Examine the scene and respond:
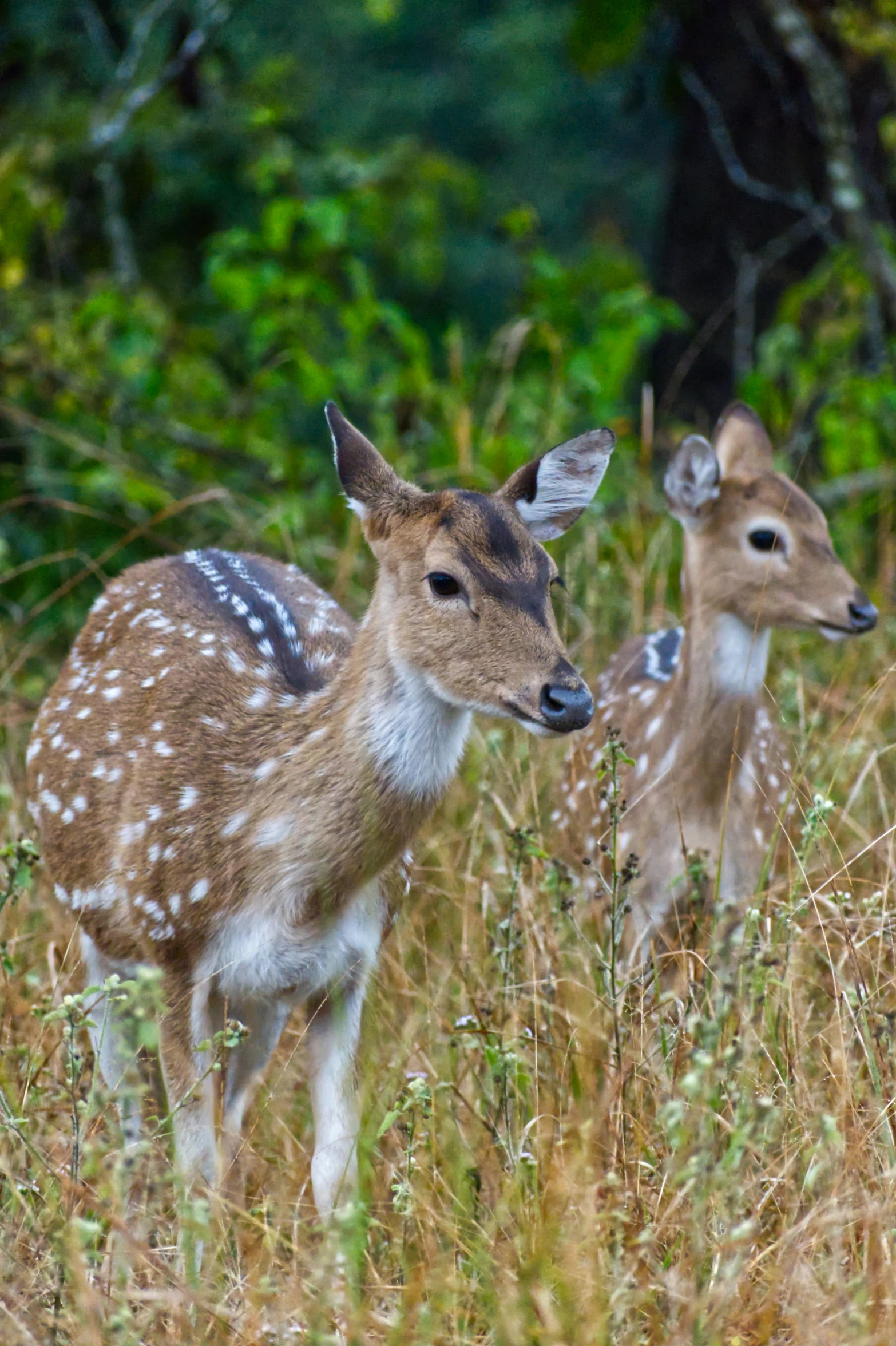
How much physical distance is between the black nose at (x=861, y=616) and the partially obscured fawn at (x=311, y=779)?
1.12 m

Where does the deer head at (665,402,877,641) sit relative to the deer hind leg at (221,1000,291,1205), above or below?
above

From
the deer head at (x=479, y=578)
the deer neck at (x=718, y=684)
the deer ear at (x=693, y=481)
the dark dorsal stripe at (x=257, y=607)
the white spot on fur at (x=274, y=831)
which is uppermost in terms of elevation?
the deer head at (x=479, y=578)

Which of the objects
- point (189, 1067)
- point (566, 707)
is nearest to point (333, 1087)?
point (189, 1067)

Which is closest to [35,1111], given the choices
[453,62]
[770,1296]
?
[770,1296]

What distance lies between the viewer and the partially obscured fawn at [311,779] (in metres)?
3.62

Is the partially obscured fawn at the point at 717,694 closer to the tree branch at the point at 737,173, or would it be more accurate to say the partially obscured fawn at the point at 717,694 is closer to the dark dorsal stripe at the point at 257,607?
the dark dorsal stripe at the point at 257,607

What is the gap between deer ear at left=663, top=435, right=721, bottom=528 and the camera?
5082mm

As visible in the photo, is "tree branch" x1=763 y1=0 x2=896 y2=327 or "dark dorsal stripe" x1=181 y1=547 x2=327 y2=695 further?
"tree branch" x1=763 y1=0 x2=896 y2=327

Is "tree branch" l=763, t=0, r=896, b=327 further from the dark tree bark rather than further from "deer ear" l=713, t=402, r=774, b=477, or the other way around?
"deer ear" l=713, t=402, r=774, b=477

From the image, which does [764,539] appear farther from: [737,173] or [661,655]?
[737,173]

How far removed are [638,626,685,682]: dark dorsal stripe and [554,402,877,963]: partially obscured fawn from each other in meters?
0.17

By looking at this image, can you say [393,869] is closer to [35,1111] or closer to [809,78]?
[35,1111]

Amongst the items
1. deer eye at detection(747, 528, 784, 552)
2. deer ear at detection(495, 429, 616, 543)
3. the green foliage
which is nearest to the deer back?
deer ear at detection(495, 429, 616, 543)

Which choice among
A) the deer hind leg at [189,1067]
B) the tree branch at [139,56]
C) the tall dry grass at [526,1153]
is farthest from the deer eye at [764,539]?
the tree branch at [139,56]
